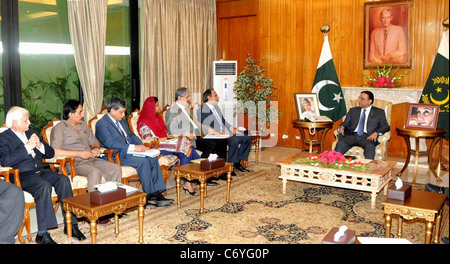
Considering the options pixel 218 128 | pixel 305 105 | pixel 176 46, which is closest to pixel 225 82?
pixel 176 46

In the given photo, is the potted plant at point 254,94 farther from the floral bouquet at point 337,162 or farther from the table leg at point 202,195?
the table leg at point 202,195

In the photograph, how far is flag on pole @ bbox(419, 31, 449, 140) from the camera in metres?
7.06

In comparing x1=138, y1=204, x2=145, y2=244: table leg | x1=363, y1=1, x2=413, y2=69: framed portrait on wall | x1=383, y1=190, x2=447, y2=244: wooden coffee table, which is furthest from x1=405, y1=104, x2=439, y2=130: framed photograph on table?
x1=138, y1=204, x2=145, y2=244: table leg

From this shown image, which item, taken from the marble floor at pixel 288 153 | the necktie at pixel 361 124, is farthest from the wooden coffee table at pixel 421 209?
the necktie at pixel 361 124

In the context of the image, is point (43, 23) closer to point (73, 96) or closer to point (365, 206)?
point (73, 96)

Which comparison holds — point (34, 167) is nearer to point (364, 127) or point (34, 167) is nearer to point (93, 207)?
point (93, 207)

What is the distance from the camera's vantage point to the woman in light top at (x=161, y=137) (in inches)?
225

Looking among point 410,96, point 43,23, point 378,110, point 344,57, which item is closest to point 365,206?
point 378,110

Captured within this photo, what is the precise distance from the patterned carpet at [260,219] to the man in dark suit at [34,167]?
Result: 0.24 m

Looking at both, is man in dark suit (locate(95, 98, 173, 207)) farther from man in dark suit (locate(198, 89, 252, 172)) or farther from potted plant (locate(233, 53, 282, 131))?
potted plant (locate(233, 53, 282, 131))

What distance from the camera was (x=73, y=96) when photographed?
21.4 feet

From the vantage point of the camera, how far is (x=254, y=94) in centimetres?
865

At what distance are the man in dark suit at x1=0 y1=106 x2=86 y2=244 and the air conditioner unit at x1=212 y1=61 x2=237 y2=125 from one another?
499 centimetres

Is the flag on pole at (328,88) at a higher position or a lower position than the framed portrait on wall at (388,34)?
lower
